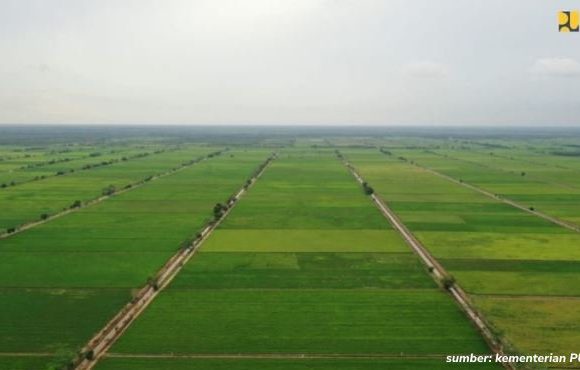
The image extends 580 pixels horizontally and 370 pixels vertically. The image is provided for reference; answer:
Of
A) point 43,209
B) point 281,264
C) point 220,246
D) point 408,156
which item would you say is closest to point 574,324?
point 281,264

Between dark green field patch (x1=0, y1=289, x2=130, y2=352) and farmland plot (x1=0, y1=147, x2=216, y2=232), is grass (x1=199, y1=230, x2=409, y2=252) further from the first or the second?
farmland plot (x1=0, y1=147, x2=216, y2=232)

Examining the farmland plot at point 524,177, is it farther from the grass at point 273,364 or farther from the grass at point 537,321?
the grass at point 273,364

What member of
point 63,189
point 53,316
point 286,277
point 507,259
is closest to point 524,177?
point 507,259

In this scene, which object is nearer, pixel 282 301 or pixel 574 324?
pixel 574 324

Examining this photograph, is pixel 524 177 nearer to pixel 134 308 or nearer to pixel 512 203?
pixel 512 203

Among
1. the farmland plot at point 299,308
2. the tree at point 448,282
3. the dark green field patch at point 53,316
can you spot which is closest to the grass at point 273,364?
the farmland plot at point 299,308

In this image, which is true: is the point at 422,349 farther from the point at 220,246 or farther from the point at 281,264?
the point at 220,246
